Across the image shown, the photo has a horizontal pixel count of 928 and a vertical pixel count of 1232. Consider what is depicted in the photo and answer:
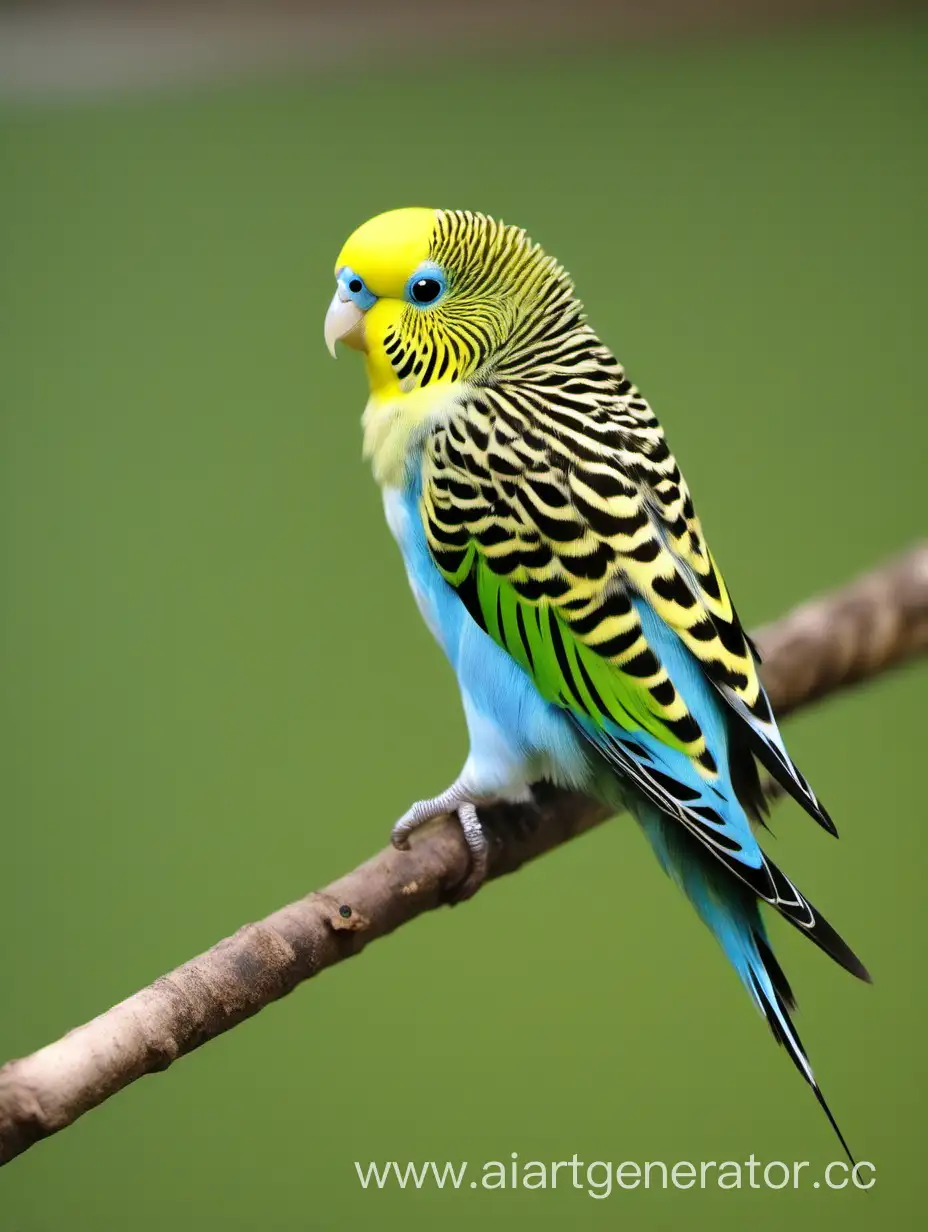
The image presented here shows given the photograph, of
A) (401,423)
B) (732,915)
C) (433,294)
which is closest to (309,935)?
(732,915)

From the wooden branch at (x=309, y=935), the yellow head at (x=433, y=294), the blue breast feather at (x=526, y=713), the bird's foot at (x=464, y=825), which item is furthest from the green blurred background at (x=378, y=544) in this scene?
the yellow head at (x=433, y=294)

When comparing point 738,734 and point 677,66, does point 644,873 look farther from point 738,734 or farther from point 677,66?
point 677,66

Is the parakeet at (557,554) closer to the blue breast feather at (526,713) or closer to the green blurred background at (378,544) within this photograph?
the blue breast feather at (526,713)

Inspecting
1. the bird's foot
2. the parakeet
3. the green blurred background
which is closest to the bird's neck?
the parakeet

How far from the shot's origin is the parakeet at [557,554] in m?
1.20

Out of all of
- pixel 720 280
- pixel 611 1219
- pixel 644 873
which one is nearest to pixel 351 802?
pixel 644 873

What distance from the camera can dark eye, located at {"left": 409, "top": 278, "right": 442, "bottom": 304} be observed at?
123 centimetres

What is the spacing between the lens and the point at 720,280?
2.79 m

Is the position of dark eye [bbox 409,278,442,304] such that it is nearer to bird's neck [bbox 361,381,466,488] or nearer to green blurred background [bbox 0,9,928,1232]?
bird's neck [bbox 361,381,466,488]

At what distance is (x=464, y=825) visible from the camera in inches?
55.5

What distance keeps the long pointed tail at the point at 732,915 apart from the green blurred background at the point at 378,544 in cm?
119

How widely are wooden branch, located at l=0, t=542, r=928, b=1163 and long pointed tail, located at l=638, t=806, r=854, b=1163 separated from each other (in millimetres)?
242

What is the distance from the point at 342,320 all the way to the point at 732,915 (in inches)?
28.1

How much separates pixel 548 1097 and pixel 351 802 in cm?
72
